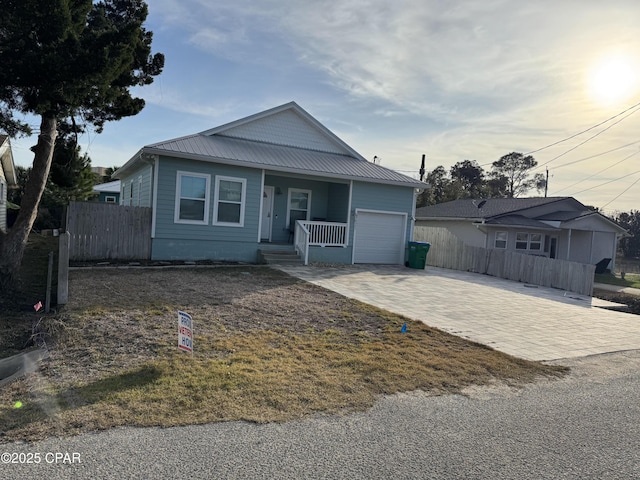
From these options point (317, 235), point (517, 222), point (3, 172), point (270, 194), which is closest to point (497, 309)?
point (317, 235)

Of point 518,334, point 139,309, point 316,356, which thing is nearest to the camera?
point 316,356

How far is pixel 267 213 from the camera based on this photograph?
56.0 ft

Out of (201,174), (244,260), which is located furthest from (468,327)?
(201,174)

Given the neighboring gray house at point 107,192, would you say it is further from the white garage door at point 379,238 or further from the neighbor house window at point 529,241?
the neighbor house window at point 529,241

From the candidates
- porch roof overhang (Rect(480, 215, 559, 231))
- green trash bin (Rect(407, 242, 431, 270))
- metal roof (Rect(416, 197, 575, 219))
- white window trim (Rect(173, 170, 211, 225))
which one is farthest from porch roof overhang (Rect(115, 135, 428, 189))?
metal roof (Rect(416, 197, 575, 219))

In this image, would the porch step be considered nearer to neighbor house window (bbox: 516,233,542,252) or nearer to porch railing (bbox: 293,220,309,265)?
porch railing (bbox: 293,220,309,265)

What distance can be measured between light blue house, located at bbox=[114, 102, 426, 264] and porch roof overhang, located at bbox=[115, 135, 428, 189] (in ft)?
0.11

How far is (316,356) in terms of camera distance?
595 cm

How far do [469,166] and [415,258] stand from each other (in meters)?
44.2

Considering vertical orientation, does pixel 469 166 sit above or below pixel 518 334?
above

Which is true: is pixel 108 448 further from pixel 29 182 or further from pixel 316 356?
pixel 29 182

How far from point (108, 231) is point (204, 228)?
269cm

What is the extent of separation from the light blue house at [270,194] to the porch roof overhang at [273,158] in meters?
0.03

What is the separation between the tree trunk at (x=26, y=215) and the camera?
8.18 metres
